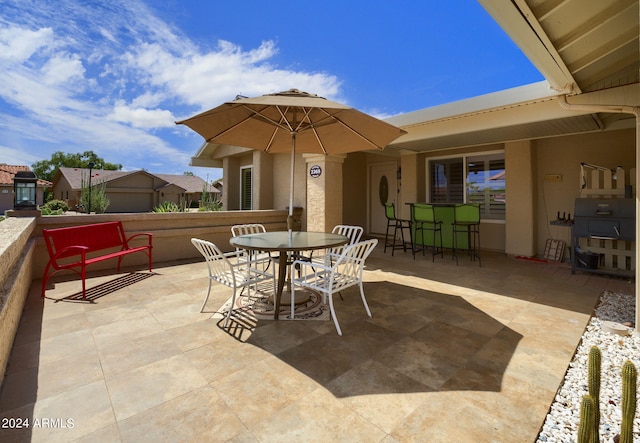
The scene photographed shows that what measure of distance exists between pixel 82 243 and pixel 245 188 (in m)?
6.65

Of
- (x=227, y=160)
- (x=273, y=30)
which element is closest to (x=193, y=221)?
(x=227, y=160)

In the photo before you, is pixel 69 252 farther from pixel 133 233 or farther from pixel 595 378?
pixel 595 378

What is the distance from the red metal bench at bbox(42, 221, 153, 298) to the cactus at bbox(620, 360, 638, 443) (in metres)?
4.77

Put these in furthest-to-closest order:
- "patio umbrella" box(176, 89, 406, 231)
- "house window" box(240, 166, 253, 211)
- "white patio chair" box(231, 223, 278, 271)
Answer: "house window" box(240, 166, 253, 211)
"white patio chair" box(231, 223, 278, 271)
"patio umbrella" box(176, 89, 406, 231)

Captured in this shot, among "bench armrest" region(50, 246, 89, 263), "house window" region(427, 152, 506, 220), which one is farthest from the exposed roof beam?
"bench armrest" region(50, 246, 89, 263)

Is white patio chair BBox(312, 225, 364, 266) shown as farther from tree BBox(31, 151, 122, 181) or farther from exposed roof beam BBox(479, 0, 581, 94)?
tree BBox(31, 151, 122, 181)

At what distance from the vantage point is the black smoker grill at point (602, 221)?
13.7 ft

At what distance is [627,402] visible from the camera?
1.05m

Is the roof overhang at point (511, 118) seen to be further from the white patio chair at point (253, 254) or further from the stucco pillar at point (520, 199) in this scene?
the white patio chair at point (253, 254)

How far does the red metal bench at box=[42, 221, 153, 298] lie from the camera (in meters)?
3.63

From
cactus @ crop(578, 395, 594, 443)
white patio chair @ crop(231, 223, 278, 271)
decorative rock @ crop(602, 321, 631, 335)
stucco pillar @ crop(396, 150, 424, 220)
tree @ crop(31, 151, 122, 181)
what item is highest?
tree @ crop(31, 151, 122, 181)

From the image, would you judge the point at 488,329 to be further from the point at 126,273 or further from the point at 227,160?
the point at 227,160

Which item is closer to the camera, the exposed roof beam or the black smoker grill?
the exposed roof beam

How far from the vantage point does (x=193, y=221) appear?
6102 mm
